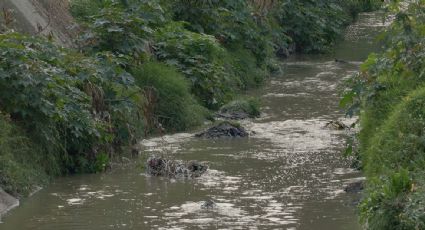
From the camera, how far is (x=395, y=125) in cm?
1130

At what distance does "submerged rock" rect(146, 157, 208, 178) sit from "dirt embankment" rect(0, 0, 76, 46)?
315cm

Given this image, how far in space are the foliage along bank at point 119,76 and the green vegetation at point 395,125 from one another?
330 cm

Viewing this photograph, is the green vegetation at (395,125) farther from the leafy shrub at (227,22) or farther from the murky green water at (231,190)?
the leafy shrub at (227,22)

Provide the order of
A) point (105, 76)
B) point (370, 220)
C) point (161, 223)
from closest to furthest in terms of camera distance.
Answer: point (370, 220), point (161, 223), point (105, 76)

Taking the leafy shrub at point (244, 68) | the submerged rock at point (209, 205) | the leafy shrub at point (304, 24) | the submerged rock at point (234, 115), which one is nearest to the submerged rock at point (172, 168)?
the submerged rock at point (209, 205)

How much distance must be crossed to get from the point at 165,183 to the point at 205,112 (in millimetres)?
4889

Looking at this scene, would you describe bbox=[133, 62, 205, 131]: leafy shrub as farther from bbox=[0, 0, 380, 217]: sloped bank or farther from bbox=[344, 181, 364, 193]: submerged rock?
bbox=[344, 181, 364, 193]: submerged rock

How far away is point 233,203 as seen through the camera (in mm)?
11898

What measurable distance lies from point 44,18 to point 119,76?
2.91 metres

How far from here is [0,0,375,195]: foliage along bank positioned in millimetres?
12867

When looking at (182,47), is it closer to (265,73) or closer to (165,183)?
(265,73)

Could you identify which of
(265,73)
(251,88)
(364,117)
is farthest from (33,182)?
(265,73)

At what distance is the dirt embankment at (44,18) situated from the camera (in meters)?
16.1

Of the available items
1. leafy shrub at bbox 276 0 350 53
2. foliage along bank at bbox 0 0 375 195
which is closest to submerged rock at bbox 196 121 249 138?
foliage along bank at bbox 0 0 375 195
